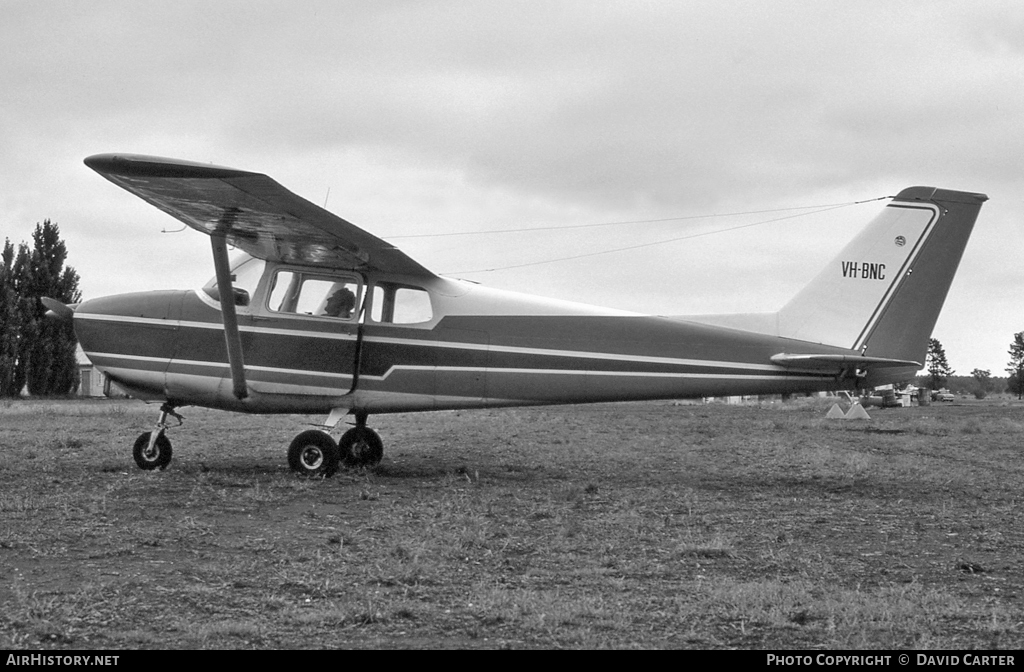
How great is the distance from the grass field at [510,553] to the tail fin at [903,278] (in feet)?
5.47

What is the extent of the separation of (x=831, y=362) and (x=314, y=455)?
608cm

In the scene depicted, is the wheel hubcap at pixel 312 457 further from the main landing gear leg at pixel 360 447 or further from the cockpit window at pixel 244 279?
the cockpit window at pixel 244 279

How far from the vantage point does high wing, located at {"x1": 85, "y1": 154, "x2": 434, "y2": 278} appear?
940cm

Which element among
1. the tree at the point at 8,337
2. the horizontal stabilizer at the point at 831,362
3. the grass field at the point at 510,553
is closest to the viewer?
the grass field at the point at 510,553

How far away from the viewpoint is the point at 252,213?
1059 cm

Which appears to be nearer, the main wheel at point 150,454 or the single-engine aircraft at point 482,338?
the main wheel at point 150,454

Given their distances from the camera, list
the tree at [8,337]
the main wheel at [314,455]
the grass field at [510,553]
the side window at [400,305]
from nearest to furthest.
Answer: the grass field at [510,553]
the main wheel at [314,455]
the side window at [400,305]
the tree at [8,337]

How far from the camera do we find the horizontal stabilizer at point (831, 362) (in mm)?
11398

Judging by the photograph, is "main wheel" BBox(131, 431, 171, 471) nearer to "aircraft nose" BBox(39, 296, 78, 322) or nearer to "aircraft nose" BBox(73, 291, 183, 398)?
"aircraft nose" BBox(73, 291, 183, 398)

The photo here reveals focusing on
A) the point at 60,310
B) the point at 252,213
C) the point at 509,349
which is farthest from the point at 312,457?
the point at 60,310

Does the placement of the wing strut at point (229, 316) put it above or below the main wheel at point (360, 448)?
above

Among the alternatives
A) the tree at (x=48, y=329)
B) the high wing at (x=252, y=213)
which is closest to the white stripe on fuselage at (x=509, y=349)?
the high wing at (x=252, y=213)

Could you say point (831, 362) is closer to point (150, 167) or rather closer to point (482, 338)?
point (482, 338)

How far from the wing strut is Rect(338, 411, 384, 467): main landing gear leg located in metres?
1.47
